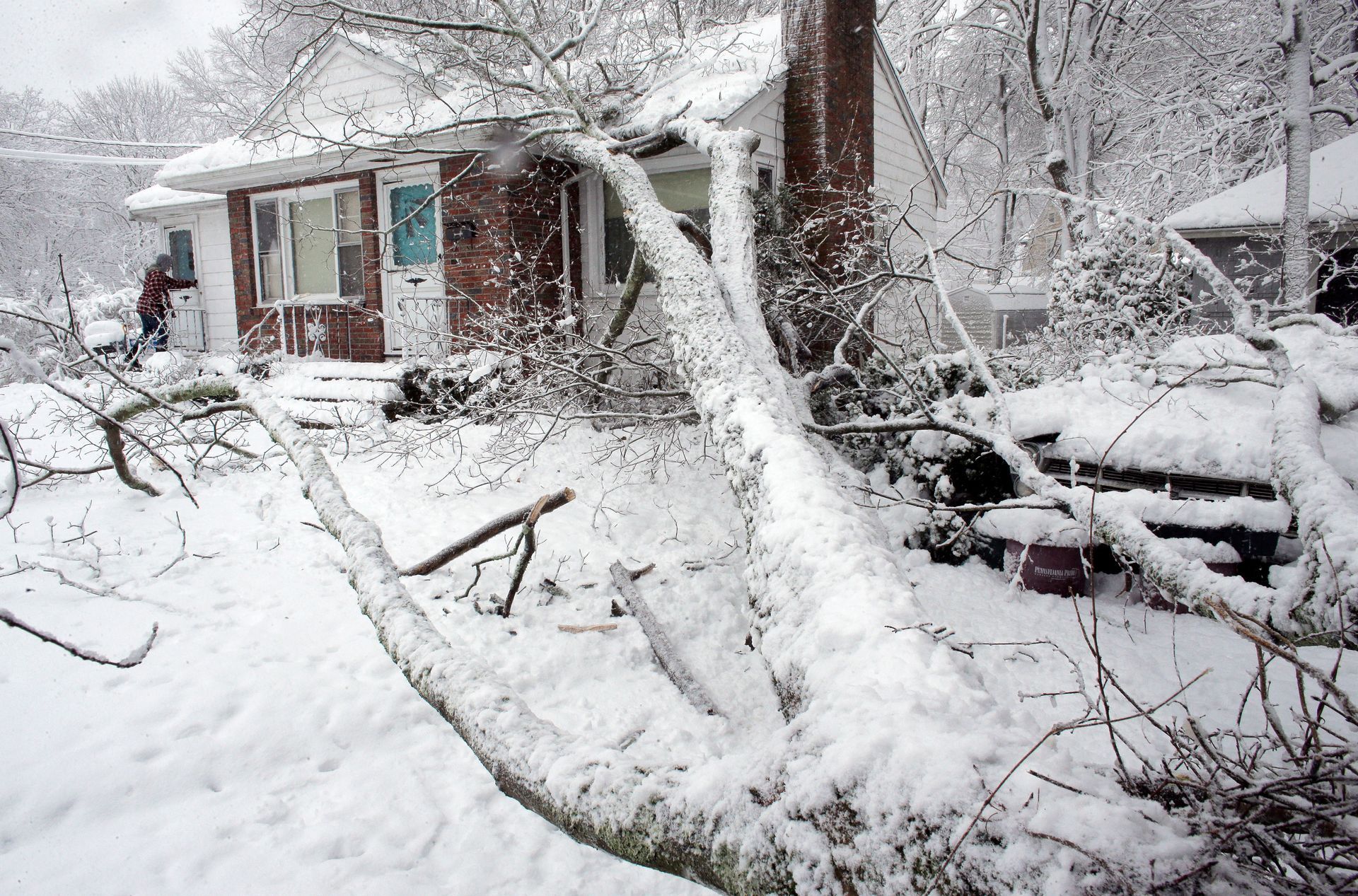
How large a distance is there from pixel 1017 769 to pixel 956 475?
152 inches

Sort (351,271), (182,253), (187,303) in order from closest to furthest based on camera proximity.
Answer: (351,271) < (187,303) < (182,253)

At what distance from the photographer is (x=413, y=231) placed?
9547mm

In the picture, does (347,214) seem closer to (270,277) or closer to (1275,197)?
(270,277)

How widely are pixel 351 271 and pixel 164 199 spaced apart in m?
5.23

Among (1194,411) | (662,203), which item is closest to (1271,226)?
(1194,411)

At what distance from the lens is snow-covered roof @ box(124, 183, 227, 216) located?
1211 centimetres

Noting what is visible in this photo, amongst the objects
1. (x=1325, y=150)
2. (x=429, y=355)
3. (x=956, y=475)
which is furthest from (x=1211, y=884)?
(x=1325, y=150)

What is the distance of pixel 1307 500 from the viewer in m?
2.69

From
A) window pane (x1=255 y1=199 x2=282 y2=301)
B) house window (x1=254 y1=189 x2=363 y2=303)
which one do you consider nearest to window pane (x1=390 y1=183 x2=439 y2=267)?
house window (x1=254 y1=189 x2=363 y2=303)

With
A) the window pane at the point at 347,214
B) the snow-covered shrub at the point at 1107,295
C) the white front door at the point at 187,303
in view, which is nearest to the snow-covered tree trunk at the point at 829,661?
the snow-covered shrub at the point at 1107,295

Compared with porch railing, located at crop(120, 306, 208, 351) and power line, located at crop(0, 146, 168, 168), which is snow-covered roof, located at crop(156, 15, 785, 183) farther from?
power line, located at crop(0, 146, 168, 168)

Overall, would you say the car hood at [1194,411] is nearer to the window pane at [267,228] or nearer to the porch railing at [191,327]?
the window pane at [267,228]

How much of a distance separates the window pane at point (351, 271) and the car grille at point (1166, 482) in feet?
29.8

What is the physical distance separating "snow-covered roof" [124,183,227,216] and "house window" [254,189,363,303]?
1.37 metres
